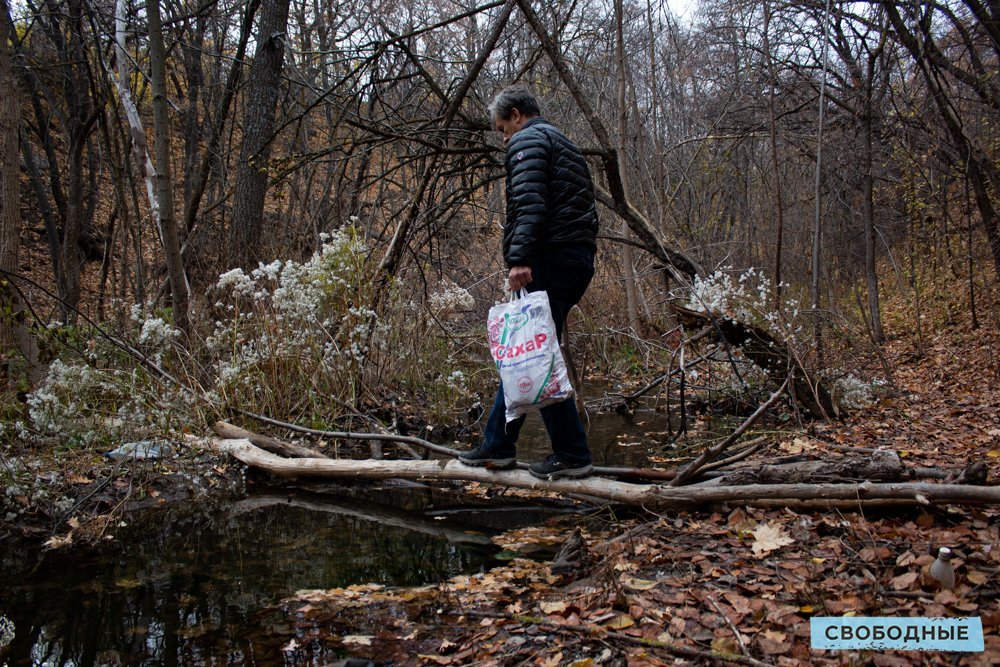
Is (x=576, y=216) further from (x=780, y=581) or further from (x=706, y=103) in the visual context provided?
(x=706, y=103)

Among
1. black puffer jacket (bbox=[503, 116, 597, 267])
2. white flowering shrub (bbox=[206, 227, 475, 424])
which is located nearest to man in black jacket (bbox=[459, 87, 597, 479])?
black puffer jacket (bbox=[503, 116, 597, 267])

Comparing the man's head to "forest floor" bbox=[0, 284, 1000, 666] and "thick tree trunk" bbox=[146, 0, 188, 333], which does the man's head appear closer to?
"forest floor" bbox=[0, 284, 1000, 666]

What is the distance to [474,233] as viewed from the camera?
1081 cm

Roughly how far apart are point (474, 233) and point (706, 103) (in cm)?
542

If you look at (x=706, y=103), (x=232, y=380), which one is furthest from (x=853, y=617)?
(x=706, y=103)

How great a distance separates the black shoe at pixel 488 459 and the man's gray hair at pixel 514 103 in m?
1.90

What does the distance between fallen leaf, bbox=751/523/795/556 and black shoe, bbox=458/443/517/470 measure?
1.40 metres

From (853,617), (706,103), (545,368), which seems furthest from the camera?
(706,103)

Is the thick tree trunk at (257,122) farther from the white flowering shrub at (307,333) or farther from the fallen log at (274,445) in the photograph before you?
the fallen log at (274,445)

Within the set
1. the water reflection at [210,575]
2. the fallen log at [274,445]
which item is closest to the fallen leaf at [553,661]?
the water reflection at [210,575]

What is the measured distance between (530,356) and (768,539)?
1362mm

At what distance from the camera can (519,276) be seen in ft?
11.7

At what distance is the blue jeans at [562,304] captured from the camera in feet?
12.3

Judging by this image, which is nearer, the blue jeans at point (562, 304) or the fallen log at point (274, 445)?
the blue jeans at point (562, 304)
